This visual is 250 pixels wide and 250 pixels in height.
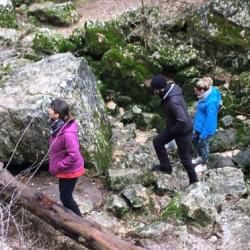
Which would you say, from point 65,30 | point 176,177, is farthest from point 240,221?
point 65,30

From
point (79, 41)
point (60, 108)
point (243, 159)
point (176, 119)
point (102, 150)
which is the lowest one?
point (243, 159)

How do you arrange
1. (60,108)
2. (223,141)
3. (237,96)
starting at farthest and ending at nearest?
1. (237,96)
2. (223,141)
3. (60,108)

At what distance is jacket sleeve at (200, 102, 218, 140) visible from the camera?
308 inches

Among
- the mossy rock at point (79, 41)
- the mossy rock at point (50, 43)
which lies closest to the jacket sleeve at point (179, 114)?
the mossy rock at point (79, 41)

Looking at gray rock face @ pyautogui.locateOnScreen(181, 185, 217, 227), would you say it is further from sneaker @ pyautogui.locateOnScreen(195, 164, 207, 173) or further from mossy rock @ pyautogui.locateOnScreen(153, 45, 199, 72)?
mossy rock @ pyautogui.locateOnScreen(153, 45, 199, 72)

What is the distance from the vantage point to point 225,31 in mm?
11258

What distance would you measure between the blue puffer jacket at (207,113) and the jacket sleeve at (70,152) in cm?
233

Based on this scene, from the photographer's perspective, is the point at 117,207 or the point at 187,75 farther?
the point at 187,75

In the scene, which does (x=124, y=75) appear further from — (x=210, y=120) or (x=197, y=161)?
(x=210, y=120)

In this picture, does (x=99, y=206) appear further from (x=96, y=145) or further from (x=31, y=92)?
(x=31, y=92)

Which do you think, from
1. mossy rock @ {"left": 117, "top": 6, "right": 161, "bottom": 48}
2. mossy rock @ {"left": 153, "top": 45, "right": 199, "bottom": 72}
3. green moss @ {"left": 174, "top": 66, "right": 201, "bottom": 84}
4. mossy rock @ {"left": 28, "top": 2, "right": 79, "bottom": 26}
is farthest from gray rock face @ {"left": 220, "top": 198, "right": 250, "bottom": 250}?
mossy rock @ {"left": 28, "top": 2, "right": 79, "bottom": 26}

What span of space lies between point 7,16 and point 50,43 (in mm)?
1702

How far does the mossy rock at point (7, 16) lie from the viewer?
40.2 feet

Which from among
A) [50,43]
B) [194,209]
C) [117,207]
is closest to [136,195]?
[117,207]
